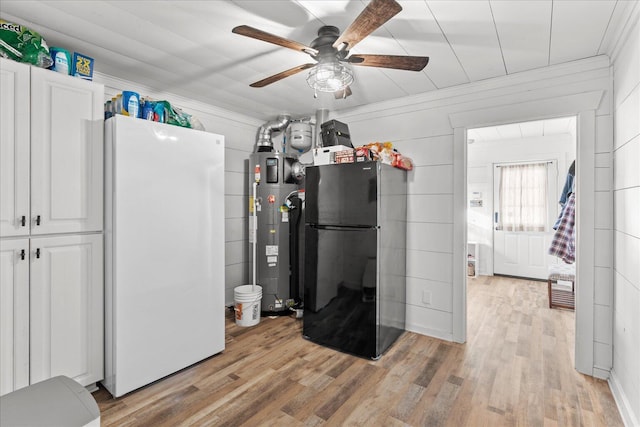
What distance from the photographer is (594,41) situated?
204 cm

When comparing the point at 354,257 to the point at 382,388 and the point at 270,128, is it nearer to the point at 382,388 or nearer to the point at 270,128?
the point at 382,388

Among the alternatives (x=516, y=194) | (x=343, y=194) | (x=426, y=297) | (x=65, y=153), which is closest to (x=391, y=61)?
(x=343, y=194)

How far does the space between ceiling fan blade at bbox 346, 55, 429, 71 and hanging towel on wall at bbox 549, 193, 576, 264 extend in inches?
108

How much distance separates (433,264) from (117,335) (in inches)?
102

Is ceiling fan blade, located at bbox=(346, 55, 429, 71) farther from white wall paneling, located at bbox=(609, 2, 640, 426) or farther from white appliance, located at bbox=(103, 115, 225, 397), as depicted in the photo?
white appliance, located at bbox=(103, 115, 225, 397)

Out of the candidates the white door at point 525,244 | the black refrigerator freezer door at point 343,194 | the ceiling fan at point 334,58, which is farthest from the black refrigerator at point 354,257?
the white door at point 525,244

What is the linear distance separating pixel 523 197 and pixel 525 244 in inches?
31.8

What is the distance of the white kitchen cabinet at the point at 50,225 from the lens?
1.73 m

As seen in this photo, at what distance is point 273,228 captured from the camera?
139 inches

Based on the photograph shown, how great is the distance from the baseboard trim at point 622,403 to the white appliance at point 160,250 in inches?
104

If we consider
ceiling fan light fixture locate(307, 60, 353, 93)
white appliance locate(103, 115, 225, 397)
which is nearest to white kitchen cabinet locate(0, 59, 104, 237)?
white appliance locate(103, 115, 225, 397)

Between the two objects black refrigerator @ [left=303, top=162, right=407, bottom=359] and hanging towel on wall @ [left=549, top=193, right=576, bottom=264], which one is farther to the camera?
hanging towel on wall @ [left=549, top=193, right=576, bottom=264]

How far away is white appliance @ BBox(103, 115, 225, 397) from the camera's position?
2.00 metres

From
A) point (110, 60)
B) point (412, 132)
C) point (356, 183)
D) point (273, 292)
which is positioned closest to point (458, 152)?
point (412, 132)
